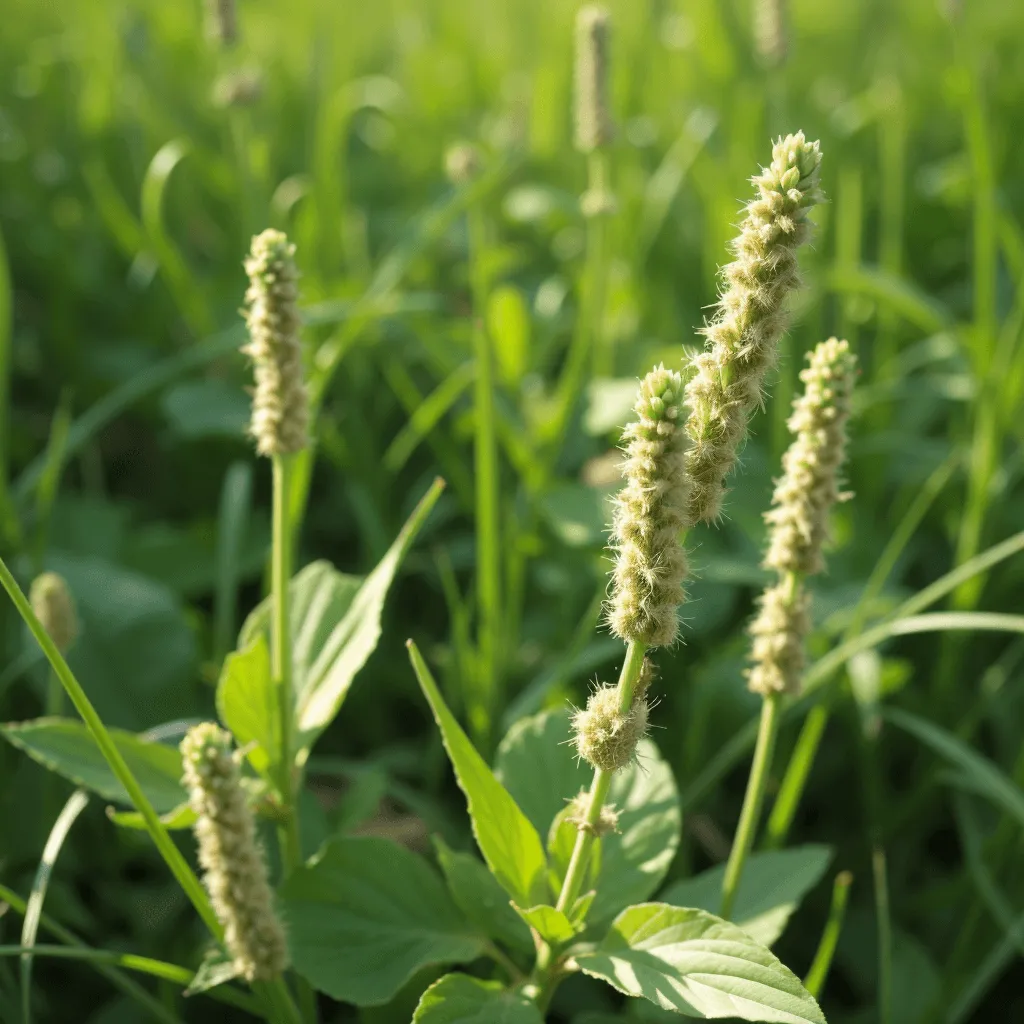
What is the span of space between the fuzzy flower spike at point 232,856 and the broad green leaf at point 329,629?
0.84 ft

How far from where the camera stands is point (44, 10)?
570 centimetres

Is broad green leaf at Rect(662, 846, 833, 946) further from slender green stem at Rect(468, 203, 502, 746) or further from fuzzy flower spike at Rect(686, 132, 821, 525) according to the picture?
fuzzy flower spike at Rect(686, 132, 821, 525)

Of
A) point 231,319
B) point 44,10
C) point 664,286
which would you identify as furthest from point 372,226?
point 44,10

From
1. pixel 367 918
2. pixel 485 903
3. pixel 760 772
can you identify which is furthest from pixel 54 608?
pixel 760 772

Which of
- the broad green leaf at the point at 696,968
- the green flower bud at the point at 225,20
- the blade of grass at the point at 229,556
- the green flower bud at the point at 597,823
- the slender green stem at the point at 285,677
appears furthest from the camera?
the green flower bud at the point at 225,20

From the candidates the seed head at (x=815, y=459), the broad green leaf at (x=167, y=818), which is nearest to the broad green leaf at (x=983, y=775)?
the seed head at (x=815, y=459)

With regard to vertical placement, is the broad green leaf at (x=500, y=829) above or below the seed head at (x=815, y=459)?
below

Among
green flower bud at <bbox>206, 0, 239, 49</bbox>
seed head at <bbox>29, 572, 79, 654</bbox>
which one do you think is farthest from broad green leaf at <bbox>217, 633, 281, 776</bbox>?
green flower bud at <bbox>206, 0, 239, 49</bbox>

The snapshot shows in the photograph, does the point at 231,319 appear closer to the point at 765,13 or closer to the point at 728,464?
the point at 765,13

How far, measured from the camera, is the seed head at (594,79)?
7.44ft

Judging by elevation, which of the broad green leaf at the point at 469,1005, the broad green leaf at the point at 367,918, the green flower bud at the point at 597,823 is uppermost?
the green flower bud at the point at 597,823

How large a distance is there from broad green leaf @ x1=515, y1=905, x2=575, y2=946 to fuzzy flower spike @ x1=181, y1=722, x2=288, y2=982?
29cm

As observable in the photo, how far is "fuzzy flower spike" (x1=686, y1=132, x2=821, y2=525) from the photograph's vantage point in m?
0.95

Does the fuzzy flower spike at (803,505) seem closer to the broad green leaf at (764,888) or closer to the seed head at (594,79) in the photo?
the broad green leaf at (764,888)
